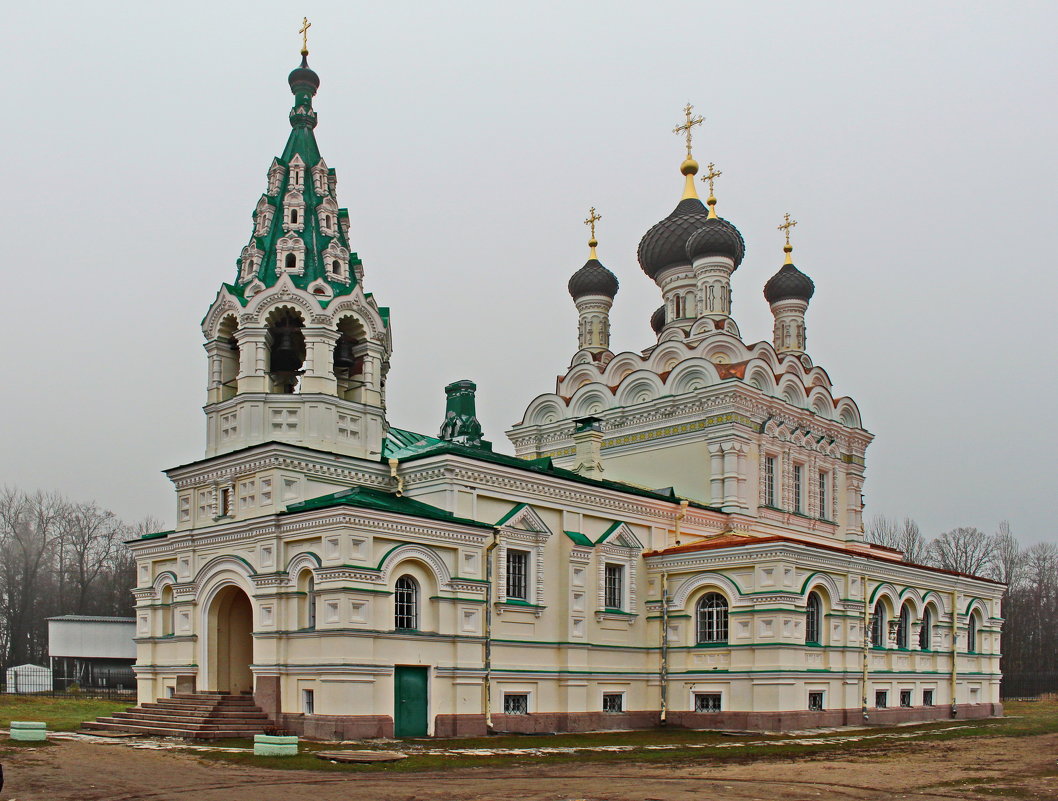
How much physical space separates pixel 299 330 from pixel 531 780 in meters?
12.0

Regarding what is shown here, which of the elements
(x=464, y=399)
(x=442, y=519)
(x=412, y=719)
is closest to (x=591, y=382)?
(x=464, y=399)

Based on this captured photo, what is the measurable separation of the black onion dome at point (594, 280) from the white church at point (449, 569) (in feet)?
21.2

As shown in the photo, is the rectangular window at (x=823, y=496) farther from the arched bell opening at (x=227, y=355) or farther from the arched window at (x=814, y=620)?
the arched bell opening at (x=227, y=355)

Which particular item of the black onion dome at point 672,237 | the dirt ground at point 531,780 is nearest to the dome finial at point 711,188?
the black onion dome at point 672,237

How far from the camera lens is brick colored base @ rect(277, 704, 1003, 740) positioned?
19.1 metres

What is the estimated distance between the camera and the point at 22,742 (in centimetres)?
1705

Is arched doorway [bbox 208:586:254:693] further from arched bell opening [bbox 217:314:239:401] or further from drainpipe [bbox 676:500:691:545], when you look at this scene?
drainpipe [bbox 676:500:691:545]

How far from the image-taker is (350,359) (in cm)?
2394

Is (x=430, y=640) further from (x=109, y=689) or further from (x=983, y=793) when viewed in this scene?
(x=109, y=689)

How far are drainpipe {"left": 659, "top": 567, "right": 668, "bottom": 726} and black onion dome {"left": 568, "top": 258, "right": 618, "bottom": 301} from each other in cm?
1243

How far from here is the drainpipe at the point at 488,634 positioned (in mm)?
21500

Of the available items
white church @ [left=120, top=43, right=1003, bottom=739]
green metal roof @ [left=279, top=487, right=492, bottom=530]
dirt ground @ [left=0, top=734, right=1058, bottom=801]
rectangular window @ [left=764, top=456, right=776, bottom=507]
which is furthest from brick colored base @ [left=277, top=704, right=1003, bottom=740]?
rectangular window @ [left=764, top=456, right=776, bottom=507]

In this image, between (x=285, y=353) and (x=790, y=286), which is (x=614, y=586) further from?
(x=790, y=286)

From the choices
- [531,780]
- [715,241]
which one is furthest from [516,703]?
[715,241]
